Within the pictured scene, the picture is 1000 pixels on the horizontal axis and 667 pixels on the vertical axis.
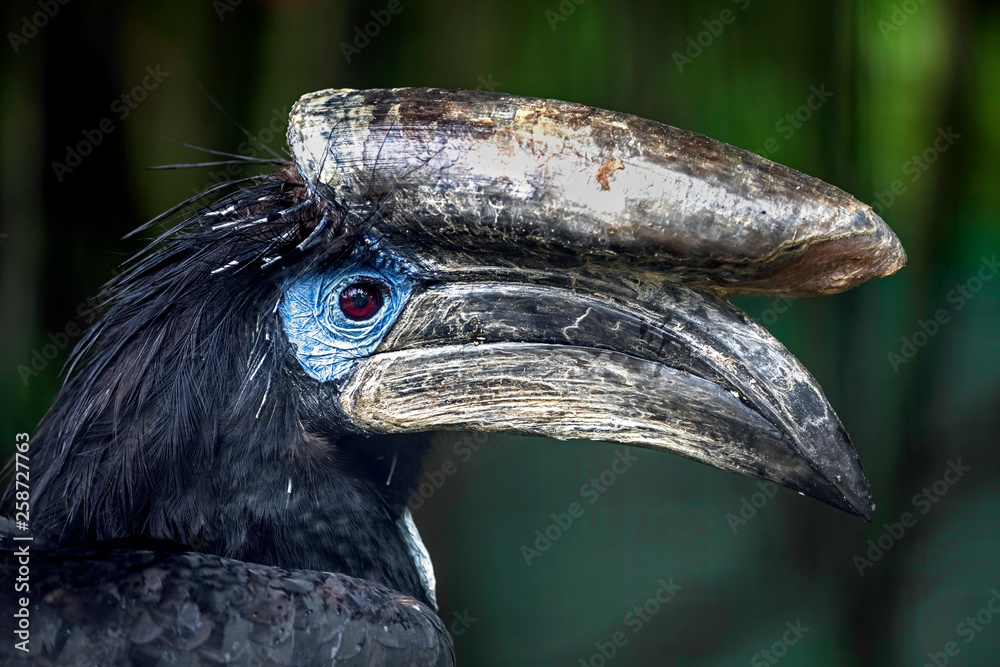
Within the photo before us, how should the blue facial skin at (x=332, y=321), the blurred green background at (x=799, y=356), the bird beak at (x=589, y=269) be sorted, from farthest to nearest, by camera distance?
the blurred green background at (x=799, y=356) → the blue facial skin at (x=332, y=321) → the bird beak at (x=589, y=269)

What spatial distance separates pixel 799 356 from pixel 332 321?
10.2 ft

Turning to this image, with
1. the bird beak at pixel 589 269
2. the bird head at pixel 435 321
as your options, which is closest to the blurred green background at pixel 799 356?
the bird head at pixel 435 321

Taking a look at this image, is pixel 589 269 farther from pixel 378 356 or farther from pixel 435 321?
pixel 378 356

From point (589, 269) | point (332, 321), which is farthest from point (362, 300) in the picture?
point (589, 269)

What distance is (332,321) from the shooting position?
1815 mm

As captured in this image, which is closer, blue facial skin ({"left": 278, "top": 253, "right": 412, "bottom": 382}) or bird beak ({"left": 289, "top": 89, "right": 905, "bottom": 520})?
bird beak ({"left": 289, "top": 89, "right": 905, "bottom": 520})

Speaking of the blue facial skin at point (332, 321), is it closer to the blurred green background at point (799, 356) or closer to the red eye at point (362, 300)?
the red eye at point (362, 300)

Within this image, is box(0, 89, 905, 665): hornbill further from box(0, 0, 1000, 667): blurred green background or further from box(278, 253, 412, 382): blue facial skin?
box(0, 0, 1000, 667): blurred green background

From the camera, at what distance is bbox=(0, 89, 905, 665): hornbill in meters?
1.43

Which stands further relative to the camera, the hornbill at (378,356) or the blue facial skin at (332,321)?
the blue facial skin at (332,321)

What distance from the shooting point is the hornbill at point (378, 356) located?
4.69 ft

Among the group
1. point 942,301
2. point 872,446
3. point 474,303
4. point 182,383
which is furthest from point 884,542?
point 182,383

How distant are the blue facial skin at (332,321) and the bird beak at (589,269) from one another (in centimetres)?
4

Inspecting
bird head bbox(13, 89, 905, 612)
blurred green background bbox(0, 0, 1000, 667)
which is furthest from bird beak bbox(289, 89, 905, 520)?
blurred green background bbox(0, 0, 1000, 667)
